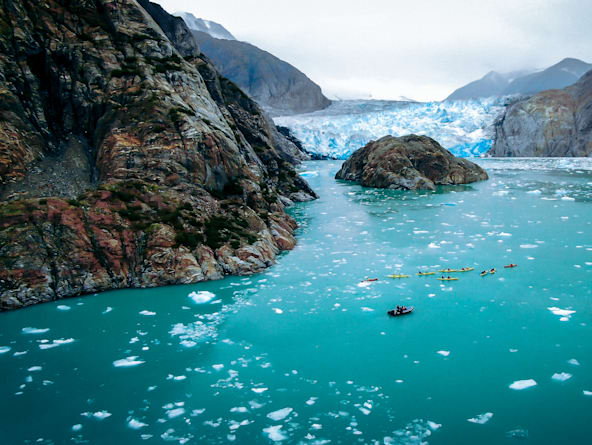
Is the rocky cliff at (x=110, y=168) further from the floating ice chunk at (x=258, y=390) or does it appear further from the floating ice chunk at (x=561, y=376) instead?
the floating ice chunk at (x=561, y=376)

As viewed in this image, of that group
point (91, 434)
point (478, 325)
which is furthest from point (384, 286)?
point (91, 434)

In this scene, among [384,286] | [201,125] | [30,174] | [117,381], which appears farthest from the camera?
[201,125]

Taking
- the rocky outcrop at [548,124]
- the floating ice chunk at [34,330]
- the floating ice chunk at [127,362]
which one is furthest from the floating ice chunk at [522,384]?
the rocky outcrop at [548,124]

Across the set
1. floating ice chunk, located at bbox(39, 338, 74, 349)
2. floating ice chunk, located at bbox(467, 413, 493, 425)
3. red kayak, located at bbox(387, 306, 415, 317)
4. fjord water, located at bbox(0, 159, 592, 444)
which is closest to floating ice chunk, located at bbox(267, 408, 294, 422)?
fjord water, located at bbox(0, 159, 592, 444)

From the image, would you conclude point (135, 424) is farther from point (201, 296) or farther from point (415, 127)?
point (415, 127)

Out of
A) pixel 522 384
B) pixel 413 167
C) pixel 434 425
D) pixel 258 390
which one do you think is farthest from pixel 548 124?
pixel 258 390

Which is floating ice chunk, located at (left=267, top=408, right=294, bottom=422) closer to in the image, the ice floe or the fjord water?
the fjord water

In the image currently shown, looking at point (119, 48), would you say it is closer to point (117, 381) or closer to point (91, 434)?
point (117, 381)
